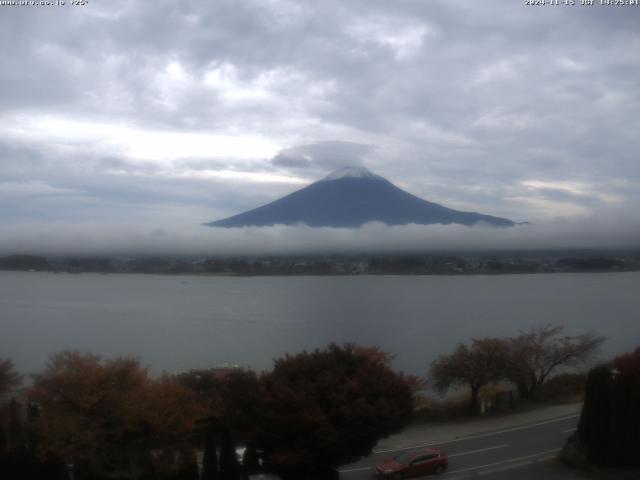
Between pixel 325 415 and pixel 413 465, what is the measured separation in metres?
1.39

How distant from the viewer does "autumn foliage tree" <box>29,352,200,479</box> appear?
6.68 m

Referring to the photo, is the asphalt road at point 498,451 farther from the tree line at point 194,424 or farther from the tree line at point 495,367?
the tree line at point 495,367

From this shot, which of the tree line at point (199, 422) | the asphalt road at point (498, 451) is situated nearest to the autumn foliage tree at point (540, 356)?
the asphalt road at point (498, 451)

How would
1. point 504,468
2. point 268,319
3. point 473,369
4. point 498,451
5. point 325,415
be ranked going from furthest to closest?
point 268,319 → point 473,369 → point 498,451 → point 504,468 → point 325,415

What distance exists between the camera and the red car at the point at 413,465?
7438 millimetres

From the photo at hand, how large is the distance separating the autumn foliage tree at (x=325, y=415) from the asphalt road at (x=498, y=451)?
1.09m

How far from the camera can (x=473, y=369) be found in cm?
Result: 1291

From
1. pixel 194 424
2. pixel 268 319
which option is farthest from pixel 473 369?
pixel 268 319

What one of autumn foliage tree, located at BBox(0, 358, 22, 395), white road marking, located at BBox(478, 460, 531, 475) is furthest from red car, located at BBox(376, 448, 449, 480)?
autumn foliage tree, located at BBox(0, 358, 22, 395)

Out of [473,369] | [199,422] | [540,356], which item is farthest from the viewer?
[540,356]

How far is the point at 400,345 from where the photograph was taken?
20.8 meters

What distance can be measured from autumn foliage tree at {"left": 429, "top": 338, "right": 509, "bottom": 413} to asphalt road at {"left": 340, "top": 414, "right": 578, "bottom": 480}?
248 centimetres

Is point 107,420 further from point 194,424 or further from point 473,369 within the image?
point 473,369

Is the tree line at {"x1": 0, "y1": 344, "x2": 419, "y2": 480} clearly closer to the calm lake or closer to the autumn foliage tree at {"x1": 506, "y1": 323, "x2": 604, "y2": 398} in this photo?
the autumn foliage tree at {"x1": 506, "y1": 323, "x2": 604, "y2": 398}
